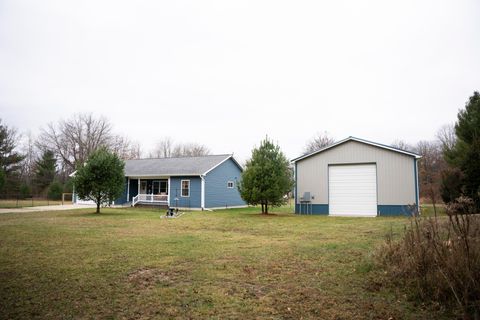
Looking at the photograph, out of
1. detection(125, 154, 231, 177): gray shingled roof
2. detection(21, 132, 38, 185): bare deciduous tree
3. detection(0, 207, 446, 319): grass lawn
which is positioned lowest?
detection(0, 207, 446, 319): grass lawn

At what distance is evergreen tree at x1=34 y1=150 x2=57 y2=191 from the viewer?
147 feet

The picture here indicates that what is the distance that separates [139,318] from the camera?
3871mm

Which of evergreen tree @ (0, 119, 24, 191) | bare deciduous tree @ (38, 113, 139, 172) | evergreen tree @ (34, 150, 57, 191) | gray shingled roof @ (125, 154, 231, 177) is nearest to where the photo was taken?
gray shingled roof @ (125, 154, 231, 177)

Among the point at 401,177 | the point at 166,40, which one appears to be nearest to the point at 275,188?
the point at 401,177

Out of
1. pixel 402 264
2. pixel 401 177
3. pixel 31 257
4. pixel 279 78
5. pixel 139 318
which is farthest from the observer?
pixel 279 78

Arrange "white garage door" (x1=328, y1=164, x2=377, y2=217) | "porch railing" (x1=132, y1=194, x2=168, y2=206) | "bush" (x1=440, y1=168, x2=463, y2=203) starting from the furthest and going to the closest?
"porch railing" (x1=132, y1=194, x2=168, y2=206)
"white garage door" (x1=328, y1=164, x2=377, y2=217)
"bush" (x1=440, y1=168, x2=463, y2=203)

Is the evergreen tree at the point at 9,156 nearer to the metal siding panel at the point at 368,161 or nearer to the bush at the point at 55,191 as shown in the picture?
the bush at the point at 55,191

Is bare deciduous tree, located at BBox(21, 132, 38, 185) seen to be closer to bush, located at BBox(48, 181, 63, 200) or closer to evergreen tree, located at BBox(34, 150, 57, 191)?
evergreen tree, located at BBox(34, 150, 57, 191)

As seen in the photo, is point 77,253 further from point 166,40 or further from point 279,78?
point 279,78

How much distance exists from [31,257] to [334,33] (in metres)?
16.0

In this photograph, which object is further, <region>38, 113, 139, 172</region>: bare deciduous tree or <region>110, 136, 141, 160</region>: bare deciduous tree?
<region>110, 136, 141, 160</region>: bare deciduous tree

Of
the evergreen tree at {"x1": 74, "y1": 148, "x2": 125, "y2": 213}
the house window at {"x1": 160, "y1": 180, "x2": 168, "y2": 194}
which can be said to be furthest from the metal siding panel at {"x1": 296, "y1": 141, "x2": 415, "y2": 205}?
the house window at {"x1": 160, "y1": 180, "x2": 168, "y2": 194}

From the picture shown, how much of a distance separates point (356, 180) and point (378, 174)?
1.31 m

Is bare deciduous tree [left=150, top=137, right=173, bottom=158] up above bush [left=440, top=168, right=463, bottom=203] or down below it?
above
